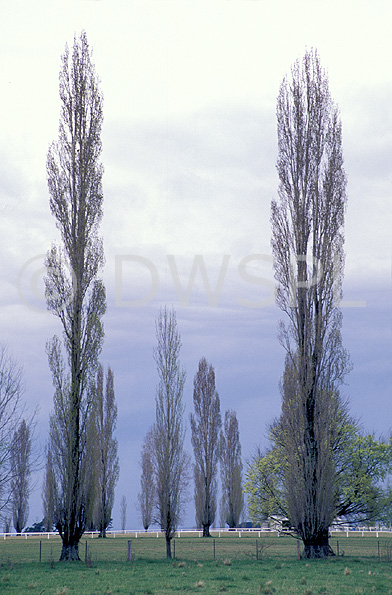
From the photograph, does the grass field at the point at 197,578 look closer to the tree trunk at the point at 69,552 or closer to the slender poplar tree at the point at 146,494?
the tree trunk at the point at 69,552

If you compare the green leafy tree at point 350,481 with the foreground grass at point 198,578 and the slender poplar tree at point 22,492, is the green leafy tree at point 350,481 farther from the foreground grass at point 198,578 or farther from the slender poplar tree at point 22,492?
the slender poplar tree at point 22,492

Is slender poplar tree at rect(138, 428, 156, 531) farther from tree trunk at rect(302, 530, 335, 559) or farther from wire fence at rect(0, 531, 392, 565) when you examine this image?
tree trunk at rect(302, 530, 335, 559)

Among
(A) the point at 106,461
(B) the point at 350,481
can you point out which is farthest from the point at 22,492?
(B) the point at 350,481

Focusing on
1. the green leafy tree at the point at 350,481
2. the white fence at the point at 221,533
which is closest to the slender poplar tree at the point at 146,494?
the white fence at the point at 221,533

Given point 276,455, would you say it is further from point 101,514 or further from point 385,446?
point 101,514

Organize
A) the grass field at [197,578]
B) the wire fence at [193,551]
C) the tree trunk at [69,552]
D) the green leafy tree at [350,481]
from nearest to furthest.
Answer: the grass field at [197,578], the tree trunk at [69,552], the wire fence at [193,551], the green leafy tree at [350,481]

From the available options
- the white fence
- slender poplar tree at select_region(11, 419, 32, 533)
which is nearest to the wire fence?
the white fence

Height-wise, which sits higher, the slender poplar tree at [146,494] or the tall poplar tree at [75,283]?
the tall poplar tree at [75,283]

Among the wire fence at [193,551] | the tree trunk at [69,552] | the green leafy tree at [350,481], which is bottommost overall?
the wire fence at [193,551]

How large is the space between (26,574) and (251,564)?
→ 6.52m

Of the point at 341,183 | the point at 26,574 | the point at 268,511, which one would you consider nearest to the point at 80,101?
the point at 341,183

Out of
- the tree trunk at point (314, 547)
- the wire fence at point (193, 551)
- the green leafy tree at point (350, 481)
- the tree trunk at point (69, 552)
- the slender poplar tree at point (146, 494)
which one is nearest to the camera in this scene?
the tree trunk at point (314, 547)

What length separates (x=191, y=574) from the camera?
608 inches

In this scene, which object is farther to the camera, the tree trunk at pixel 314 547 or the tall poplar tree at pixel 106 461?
the tall poplar tree at pixel 106 461
